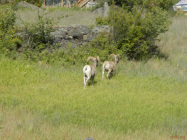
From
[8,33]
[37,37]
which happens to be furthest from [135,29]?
[8,33]

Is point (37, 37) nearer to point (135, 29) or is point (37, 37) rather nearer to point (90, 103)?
point (135, 29)

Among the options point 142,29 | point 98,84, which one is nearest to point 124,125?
point 98,84

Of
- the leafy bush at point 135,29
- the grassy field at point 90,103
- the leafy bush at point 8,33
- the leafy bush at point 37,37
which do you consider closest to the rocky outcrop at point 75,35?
the leafy bush at point 37,37

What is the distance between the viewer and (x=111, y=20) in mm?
19938

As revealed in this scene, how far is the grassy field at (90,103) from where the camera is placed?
26.5ft

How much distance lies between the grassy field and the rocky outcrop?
108 inches

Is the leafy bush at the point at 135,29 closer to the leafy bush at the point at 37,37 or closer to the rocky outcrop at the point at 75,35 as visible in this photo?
the rocky outcrop at the point at 75,35

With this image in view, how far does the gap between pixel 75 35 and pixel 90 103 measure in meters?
8.85

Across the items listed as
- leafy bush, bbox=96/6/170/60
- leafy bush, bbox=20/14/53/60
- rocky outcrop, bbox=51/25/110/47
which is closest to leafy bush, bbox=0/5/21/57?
leafy bush, bbox=20/14/53/60

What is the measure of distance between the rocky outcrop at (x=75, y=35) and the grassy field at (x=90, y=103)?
2.75 metres

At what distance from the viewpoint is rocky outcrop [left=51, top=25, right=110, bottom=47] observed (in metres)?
18.9

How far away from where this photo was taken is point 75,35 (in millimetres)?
19234

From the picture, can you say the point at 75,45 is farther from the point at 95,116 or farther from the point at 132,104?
the point at 95,116

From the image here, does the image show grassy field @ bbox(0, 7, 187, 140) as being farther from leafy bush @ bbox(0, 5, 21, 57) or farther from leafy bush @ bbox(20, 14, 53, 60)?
leafy bush @ bbox(20, 14, 53, 60)
